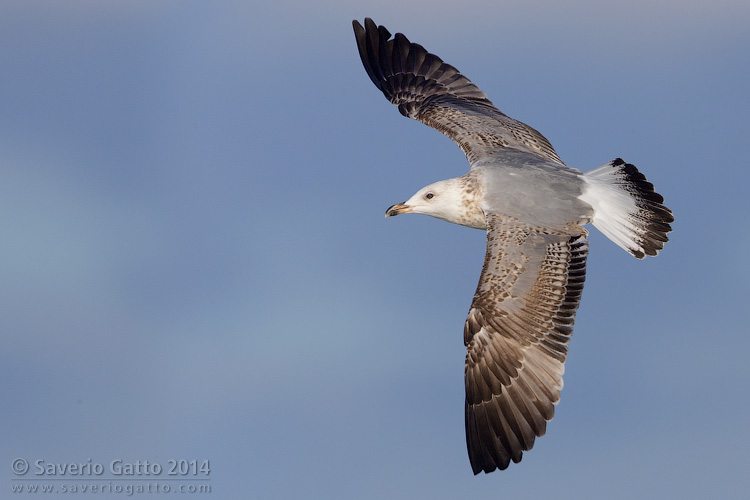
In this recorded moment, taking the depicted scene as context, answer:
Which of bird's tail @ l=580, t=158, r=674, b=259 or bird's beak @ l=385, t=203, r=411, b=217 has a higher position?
bird's tail @ l=580, t=158, r=674, b=259

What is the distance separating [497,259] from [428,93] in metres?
5.95

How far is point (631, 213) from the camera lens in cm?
1391

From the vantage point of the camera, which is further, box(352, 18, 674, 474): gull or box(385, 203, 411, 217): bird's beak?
box(385, 203, 411, 217): bird's beak

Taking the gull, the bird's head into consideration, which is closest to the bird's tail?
the gull

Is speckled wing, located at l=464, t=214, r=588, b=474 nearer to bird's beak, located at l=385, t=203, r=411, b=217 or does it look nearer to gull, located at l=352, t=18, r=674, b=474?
gull, located at l=352, t=18, r=674, b=474

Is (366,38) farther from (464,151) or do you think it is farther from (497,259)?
(497,259)

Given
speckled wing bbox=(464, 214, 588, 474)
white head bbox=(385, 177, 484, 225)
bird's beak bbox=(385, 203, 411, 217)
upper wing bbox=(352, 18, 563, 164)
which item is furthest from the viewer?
upper wing bbox=(352, 18, 563, 164)

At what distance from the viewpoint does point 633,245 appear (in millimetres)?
13805

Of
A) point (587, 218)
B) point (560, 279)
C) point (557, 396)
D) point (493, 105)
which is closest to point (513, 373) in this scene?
point (557, 396)

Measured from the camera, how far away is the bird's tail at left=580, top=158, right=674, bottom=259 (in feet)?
45.1

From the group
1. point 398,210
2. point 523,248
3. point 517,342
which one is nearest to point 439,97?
point 398,210

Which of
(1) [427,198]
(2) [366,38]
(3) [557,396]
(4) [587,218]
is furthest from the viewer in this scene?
(2) [366,38]

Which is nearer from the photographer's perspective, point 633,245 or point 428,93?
point 633,245

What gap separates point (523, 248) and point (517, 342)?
132cm
